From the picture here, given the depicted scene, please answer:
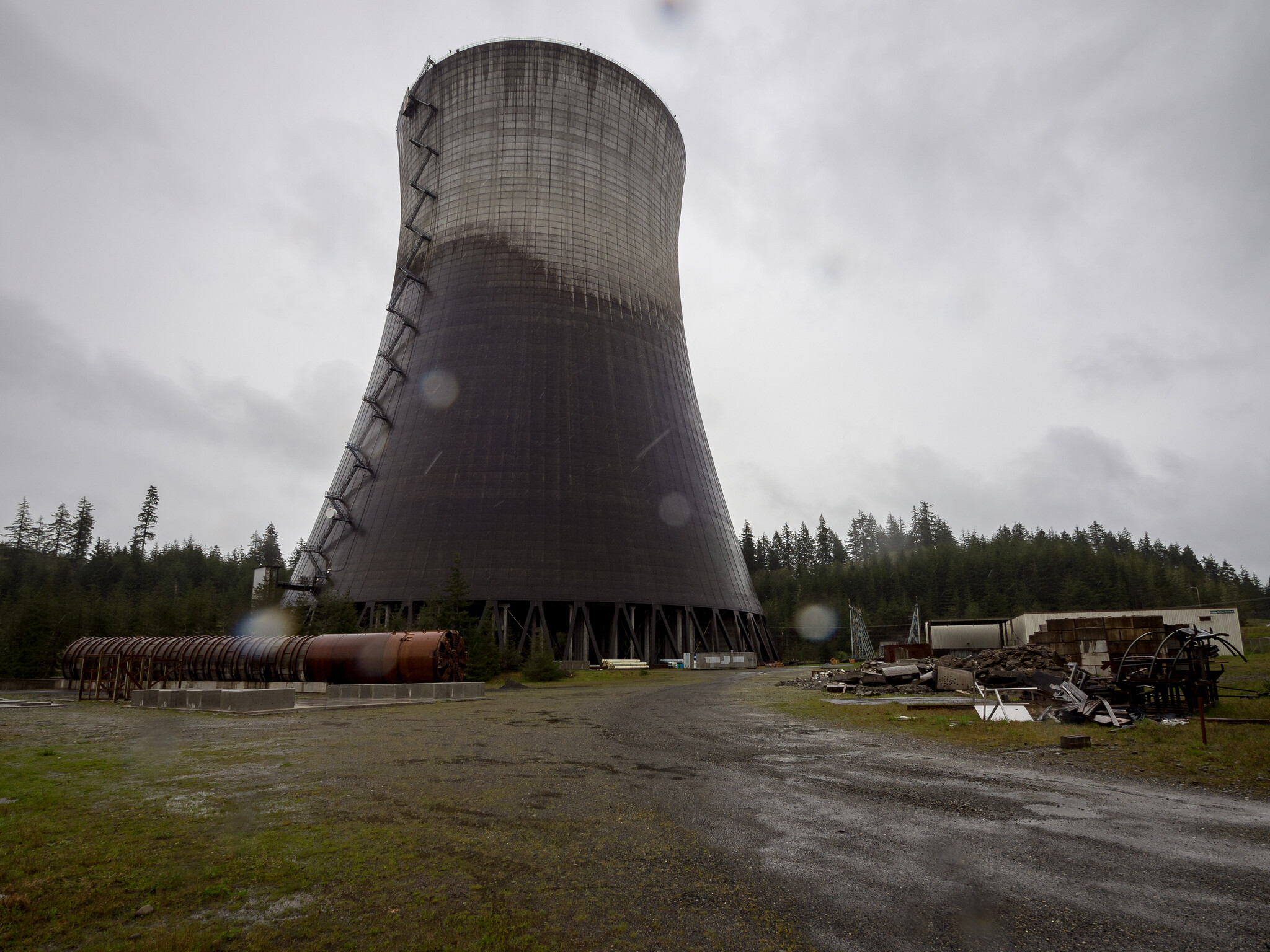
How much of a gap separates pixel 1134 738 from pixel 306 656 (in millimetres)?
24269

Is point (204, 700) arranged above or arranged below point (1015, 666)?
below

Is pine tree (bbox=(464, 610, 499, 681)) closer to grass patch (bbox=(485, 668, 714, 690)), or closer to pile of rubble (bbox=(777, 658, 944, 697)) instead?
grass patch (bbox=(485, 668, 714, 690))

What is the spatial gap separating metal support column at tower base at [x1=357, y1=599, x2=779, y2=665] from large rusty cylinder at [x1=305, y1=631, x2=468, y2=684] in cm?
784

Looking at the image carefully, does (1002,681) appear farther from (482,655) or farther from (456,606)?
(456,606)

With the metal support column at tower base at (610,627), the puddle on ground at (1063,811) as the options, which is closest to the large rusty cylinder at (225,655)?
the metal support column at tower base at (610,627)

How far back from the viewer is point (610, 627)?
39.9 metres

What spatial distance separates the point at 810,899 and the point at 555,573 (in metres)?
31.6

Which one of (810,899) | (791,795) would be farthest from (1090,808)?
(810,899)

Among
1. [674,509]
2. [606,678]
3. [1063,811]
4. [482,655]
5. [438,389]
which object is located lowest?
[606,678]

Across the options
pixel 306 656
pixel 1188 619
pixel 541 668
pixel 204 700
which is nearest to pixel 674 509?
pixel 541 668

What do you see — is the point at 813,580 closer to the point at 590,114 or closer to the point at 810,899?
the point at 590,114

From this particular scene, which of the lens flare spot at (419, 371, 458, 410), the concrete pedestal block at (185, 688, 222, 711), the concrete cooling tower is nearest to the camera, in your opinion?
the concrete pedestal block at (185, 688, 222, 711)

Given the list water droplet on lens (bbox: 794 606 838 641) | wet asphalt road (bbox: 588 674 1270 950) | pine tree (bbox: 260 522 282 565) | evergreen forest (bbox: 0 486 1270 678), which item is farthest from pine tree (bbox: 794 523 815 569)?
wet asphalt road (bbox: 588 674 1270 950)

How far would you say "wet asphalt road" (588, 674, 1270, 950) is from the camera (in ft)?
13.5
